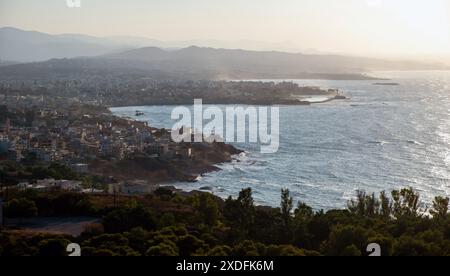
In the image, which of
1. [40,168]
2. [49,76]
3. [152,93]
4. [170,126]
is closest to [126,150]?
[40,168]

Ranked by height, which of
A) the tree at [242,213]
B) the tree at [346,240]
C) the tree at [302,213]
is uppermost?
the tree at [346,240]

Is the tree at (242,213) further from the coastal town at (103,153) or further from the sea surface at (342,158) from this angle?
the sea surface at (342,158)

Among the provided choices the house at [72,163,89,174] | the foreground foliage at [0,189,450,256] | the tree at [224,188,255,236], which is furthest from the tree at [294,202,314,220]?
the house at [72,163,89,174]

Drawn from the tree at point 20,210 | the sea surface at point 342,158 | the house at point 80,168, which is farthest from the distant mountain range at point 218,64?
the tree at point 20,210

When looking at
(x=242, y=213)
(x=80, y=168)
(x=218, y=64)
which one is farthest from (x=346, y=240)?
(x=218, y=64)

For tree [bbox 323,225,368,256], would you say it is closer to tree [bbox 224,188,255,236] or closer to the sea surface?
tree [bbox 224,188,255,236]

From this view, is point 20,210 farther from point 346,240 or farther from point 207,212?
point 346,240

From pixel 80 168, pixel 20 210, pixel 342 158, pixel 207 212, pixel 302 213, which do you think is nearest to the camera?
pixel 20 210
